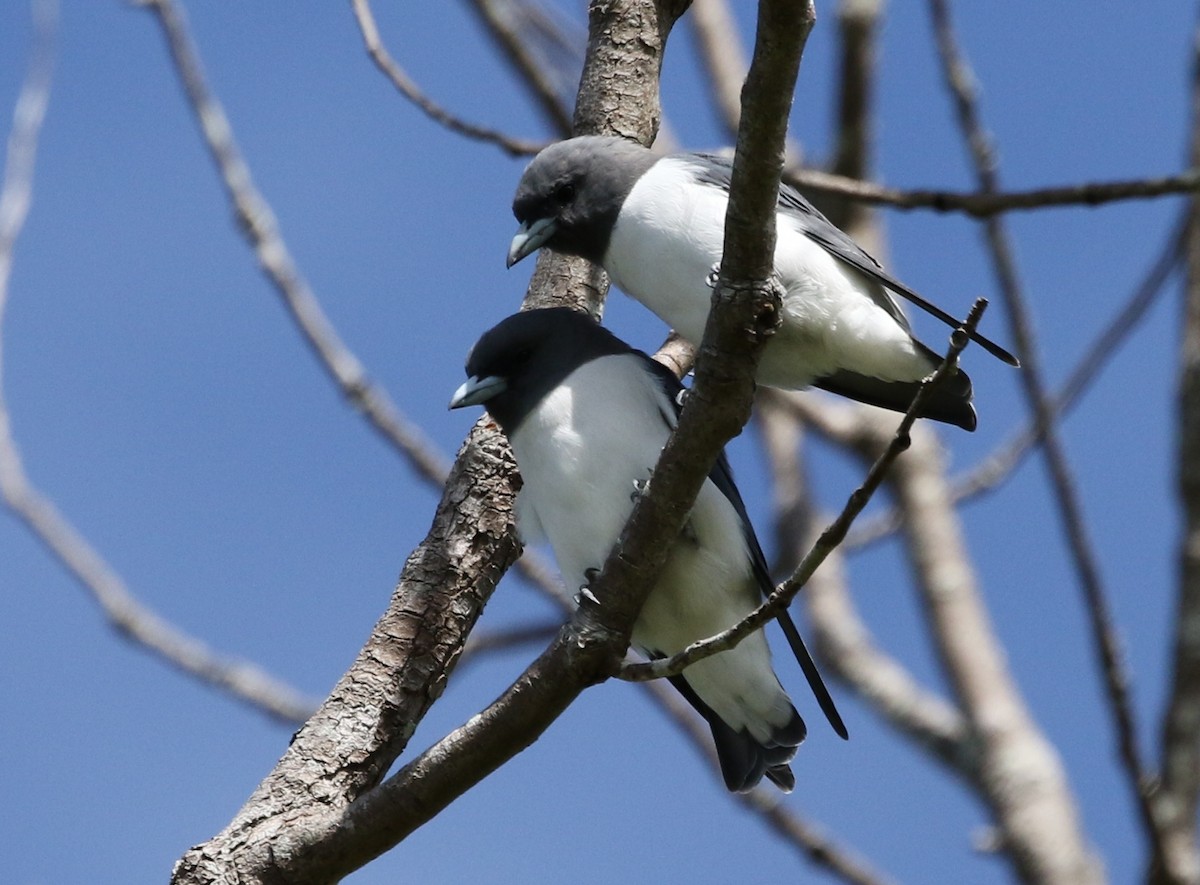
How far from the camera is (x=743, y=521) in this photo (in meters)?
5.16

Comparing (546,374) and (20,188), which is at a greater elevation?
(20,188)

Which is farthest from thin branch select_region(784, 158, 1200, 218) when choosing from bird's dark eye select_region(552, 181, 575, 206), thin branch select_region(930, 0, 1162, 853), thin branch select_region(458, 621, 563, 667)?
thin branch select_region(458, 621, 563, 667)

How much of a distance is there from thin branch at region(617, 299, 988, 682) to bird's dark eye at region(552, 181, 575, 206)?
1.99 meters

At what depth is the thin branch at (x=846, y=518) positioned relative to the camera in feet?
11.2

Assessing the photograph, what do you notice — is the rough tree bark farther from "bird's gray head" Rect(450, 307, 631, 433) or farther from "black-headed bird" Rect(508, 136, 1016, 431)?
"black-headed bird" Rect(508, 136, 1016, 431)

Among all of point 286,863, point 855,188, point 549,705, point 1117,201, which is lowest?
point 286,863

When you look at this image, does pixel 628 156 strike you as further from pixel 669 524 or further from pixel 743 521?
pixel 669 524

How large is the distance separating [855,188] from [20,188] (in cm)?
440

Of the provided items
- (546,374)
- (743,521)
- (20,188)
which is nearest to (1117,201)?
(743,521)

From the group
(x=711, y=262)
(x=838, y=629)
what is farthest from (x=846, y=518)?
(x=838, y=629)

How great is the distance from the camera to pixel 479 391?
5.37 metres

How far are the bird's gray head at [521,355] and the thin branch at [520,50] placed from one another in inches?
164

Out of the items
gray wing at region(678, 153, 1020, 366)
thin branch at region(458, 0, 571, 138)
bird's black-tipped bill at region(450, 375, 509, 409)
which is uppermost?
thin branch at region(458, 0, 571, 138)

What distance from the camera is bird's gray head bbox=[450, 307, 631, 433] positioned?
5.32 metres
